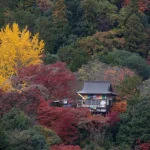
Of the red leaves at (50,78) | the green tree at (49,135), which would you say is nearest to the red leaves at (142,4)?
the red leaves at (50,78)

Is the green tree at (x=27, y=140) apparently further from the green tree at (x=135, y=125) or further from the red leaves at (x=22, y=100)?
the green tree at (x=135, y=125)

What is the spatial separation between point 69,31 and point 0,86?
48.5 ft

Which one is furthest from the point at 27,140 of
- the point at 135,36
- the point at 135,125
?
the point at 135,36

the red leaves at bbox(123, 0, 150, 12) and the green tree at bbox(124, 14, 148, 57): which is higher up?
the red leaves at bbox(123, 0, 150, 12)

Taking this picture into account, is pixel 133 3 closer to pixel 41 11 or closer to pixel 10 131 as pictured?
pixel 41 11

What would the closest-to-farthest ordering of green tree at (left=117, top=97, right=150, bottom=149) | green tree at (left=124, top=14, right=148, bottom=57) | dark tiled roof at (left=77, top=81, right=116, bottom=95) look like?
green tree at (left=117, top=97, right=150, bottom=149), dark tiled roof at (left=77, top=81, right=116, bottom=95), green tree at (left=124, top=14, right=148, bottom=57)

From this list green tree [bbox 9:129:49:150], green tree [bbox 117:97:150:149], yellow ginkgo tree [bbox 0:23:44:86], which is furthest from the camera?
yellow ginkgo tree [bbox 0:23:44:86]

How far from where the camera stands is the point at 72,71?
36.1 m

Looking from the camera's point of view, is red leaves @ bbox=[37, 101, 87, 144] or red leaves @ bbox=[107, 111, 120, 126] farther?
red leaves @ bbox=[107, 111, 120, 126]

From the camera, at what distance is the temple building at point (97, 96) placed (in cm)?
3084

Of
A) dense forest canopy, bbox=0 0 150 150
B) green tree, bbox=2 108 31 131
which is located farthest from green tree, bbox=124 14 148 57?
green tree, bbox=2 108 31 131

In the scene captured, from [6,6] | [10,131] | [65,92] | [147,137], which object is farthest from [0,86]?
[6,6]

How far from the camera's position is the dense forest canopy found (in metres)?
27.4

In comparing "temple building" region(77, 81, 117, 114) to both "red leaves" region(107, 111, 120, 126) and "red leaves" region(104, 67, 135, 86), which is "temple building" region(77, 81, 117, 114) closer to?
"red leaves" region(107, 111, 120, 126)
